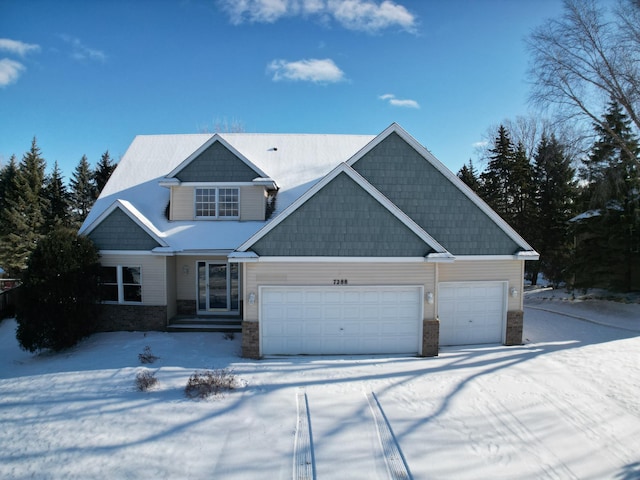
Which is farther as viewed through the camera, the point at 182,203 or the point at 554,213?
the point at 554,213

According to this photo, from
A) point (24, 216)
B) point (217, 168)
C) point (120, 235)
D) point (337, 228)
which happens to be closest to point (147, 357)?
point (120, 235)

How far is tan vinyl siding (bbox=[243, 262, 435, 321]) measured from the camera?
10.8 meters

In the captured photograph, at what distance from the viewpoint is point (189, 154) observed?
18031mm

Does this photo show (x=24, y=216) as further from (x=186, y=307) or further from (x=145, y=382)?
(x=145, y=382)

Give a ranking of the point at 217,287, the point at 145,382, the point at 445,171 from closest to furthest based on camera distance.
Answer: the point at 145,382 < the point at 445,171 < the point at 217,287

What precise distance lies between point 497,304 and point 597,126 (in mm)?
12981

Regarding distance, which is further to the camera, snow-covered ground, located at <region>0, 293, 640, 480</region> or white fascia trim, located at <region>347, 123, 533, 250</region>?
white fascia trim, located at <region>347, 123, 533, 250</region>

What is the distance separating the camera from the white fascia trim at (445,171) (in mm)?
11961

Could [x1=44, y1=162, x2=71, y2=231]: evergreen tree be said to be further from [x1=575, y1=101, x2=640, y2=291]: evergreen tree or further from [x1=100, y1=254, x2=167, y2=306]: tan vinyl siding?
[x1=575, y1=101, x2=640, y2=291]: evergreen tree

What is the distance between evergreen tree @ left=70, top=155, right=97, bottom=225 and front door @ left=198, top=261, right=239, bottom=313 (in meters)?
28.5

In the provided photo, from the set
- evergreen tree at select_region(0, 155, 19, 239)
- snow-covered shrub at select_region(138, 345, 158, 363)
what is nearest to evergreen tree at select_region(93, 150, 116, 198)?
evergreen tree at select_region(0, 155, 19, 239)

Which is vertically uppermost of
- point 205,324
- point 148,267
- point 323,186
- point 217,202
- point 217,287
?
point 323,186

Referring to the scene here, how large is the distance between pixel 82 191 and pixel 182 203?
28.9 m

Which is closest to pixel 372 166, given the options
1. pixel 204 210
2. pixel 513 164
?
pixel 204 210
